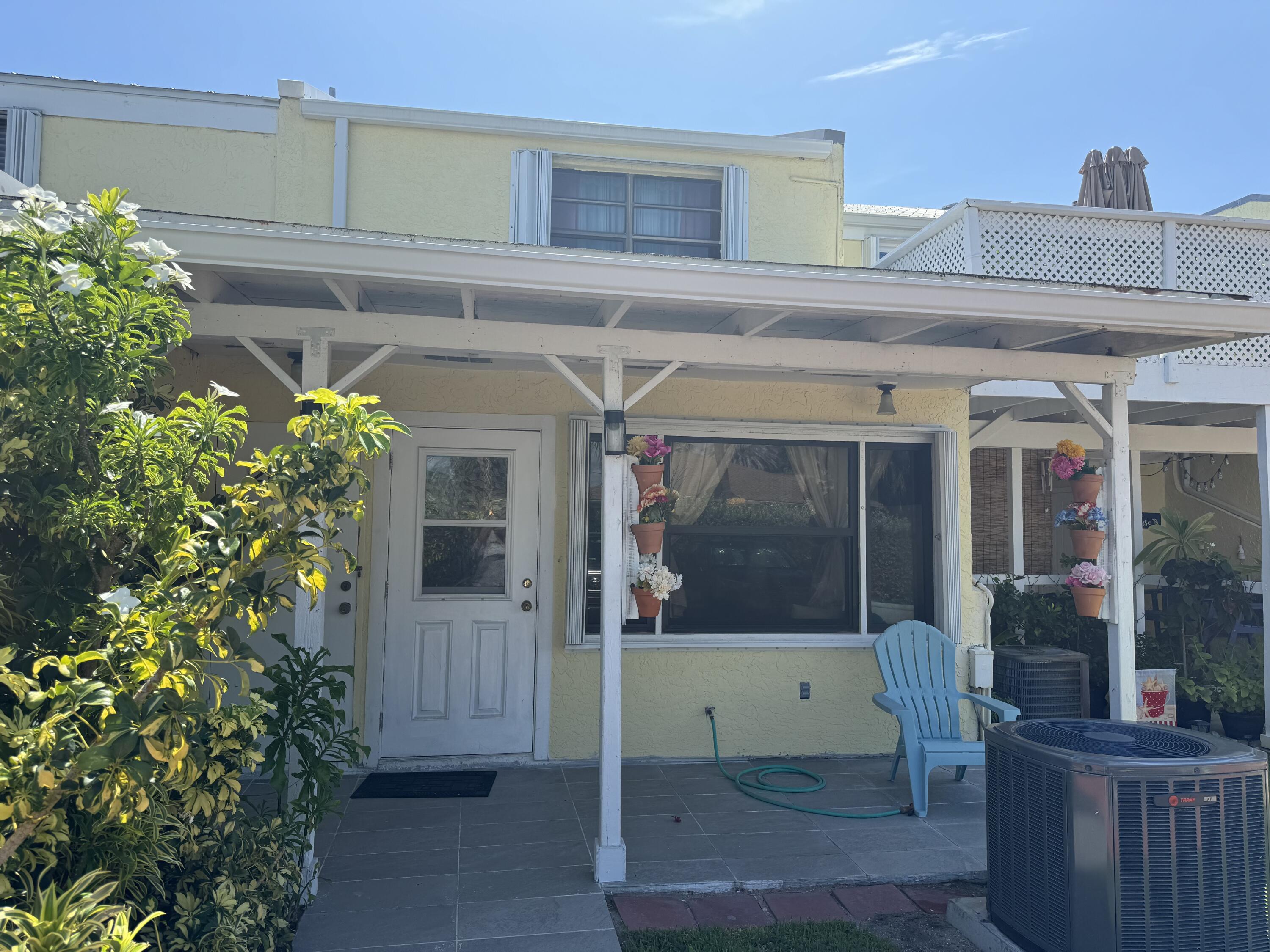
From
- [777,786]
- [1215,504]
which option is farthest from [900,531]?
[1215,504]

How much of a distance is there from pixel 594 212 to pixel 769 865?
477cm

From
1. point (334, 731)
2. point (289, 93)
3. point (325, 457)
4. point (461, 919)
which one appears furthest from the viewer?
point (289, 93)

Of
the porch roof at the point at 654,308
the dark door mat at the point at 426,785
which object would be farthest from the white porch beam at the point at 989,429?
the dark door mat at the point at 426,785

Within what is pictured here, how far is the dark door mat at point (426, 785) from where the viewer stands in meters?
4.60

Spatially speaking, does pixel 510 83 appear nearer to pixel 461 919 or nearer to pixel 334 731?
pixel 334 731

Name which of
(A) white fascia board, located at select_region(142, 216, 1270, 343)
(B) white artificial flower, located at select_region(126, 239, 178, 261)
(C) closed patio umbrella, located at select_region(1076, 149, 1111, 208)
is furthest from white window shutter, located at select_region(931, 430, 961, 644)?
(B) white artificial flower, located at select_region(126, 239, 178, 261)

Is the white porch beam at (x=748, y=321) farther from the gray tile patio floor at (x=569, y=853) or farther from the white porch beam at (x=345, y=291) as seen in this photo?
the gray tile patio floor at (x=569, y=853)

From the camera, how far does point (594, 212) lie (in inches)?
251

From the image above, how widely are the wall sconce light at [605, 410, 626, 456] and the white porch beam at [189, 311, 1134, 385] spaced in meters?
0.28

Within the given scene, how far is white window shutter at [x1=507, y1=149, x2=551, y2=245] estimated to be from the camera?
608 cm

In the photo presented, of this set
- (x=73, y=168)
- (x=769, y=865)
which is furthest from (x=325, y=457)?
(x=73, y=168)

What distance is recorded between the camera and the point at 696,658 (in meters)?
5.31

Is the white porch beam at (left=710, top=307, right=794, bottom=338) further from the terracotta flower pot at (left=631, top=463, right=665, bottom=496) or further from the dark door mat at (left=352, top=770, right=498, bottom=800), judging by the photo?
the dark door mat at (left=352, top=770, right=498, bottom=800)

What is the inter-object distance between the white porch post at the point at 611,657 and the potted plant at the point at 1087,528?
8.79 ft
